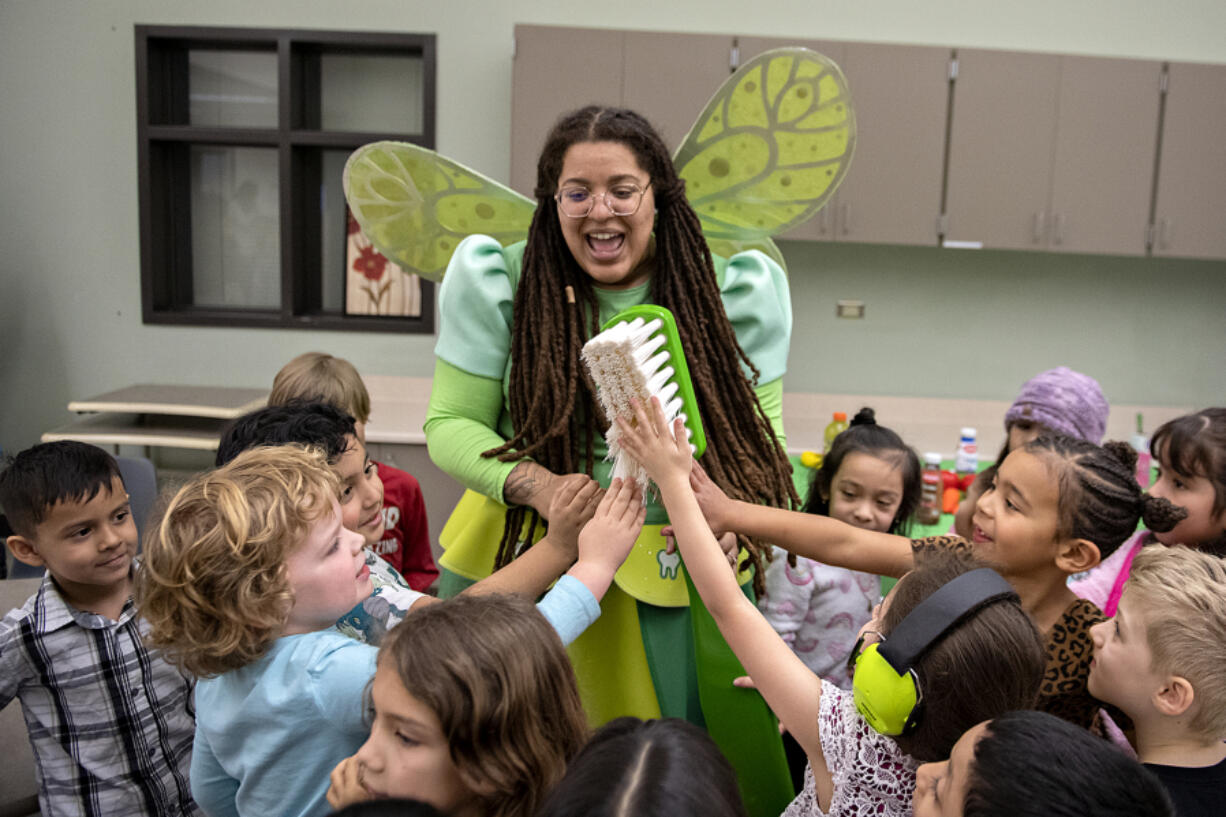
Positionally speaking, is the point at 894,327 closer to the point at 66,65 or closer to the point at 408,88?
the point at 408,88

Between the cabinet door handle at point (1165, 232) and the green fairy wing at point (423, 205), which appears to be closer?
the green fairy wing at point (423, 205)

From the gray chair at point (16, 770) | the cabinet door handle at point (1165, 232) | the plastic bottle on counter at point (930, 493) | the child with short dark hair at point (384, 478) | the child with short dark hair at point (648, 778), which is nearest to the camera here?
the child with short dark hair at point (648, 778)

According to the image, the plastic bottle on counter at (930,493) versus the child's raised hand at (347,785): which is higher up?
the child's raised hand at (347,785)

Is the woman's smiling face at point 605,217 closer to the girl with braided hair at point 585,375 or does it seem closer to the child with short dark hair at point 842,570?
the girl with braided hair at point 585,375

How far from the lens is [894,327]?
417cm

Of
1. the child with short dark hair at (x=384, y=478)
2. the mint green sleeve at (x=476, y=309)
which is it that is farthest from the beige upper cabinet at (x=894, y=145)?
the mint green sleeve at (x=476, y=309)

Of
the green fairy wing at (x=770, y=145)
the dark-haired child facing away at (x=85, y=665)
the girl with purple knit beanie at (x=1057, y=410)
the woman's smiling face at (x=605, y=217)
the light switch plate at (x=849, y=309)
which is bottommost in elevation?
the dark-haired child facing away at (x=85, y=665)

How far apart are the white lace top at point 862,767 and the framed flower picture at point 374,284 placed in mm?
3431

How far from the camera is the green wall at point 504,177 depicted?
152 inches

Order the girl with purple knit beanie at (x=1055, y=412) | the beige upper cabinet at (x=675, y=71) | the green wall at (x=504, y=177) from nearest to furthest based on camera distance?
the girl with purple knit beanie at (x=1055, y=412) → the beige upper cabinet at (x=675, y=71) → the green wall at (x=504, y=177)

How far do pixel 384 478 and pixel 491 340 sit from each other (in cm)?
83

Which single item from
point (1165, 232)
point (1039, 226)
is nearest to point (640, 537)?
point (1039, 226)

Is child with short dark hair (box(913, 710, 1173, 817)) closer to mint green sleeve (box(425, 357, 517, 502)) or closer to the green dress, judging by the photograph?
the green dress

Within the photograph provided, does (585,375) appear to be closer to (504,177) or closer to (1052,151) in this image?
(504,177)
